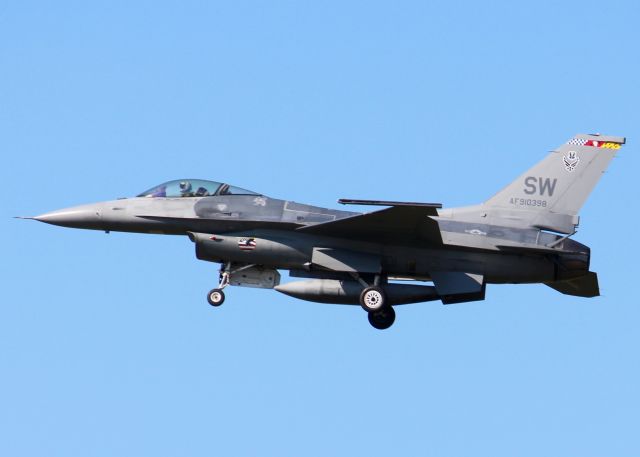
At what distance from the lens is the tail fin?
1088 inches

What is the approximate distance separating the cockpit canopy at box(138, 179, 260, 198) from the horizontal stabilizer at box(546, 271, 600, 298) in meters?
6.89

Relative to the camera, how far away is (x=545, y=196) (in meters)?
27.8

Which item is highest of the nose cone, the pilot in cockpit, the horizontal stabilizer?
the pilot in cockpit

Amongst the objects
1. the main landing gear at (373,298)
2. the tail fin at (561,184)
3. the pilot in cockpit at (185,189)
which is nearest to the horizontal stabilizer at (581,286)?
the tail fin at (561,184)

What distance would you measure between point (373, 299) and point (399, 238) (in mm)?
1390

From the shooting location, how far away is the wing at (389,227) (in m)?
26.1

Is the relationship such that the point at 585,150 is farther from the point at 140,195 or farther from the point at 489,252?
the point at 140,195

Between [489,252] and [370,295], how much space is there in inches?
103

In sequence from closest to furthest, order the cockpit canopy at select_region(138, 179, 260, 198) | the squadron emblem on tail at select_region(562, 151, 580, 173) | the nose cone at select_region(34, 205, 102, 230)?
the squadron emblem on tail at select_region(562, 151, 580, 173), the cockpit canopy at select_region(138, 179, 260, 198), the nose cone at select_region(34, 205, 102, 230)

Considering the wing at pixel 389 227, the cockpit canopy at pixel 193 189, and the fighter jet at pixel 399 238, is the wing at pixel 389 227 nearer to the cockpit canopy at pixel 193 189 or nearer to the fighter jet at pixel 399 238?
the fighter jet at pixel 399 238

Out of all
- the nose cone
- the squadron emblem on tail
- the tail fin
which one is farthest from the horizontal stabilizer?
the nose cone

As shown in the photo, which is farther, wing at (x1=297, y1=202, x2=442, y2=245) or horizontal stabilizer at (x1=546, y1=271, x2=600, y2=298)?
horizontal stabilizer at (x1=546, y1=271, x2=600, y2=298)

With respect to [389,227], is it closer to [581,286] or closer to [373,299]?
[373,299]

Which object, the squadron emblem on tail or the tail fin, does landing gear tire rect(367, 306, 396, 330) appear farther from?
the squadron emblem on tail
